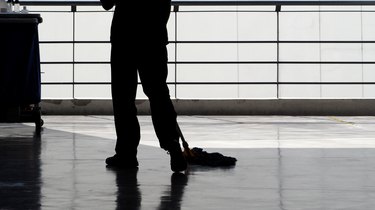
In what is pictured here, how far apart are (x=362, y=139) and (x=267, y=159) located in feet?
8.81

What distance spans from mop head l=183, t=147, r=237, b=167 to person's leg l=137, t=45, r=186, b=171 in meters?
0.42

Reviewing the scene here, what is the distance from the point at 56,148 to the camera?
24.4 feet

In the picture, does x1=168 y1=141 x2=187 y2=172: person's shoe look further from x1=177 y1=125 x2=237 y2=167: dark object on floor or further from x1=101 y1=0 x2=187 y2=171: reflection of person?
x1=177 y1=125 x2=237 y2=167: dark object on floor

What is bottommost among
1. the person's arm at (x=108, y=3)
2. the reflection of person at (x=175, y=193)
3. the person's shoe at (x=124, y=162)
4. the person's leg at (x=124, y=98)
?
the reflection of person at (x=175, y=193)

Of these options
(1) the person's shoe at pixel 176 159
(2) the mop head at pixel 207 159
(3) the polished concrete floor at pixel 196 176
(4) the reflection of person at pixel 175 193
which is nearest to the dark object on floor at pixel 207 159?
(2) the mop head at pixel 207 159

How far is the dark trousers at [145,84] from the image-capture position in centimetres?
571

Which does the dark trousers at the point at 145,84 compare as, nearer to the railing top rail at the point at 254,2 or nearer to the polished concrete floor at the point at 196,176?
the polished concrete floor at the point at 196,176

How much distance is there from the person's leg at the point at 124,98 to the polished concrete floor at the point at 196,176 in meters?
0.17

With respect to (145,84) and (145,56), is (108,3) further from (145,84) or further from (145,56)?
(145,84)

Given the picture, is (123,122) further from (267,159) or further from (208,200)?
(208,200)

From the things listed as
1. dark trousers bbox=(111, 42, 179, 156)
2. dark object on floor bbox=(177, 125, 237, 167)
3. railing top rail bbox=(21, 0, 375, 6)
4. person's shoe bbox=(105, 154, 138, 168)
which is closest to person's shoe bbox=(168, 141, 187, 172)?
dark trousers bbox=(111, 42, 179, 156)

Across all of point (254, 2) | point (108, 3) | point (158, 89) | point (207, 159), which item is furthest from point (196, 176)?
point (254, 2)

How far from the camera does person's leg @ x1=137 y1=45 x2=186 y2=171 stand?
5.70 m

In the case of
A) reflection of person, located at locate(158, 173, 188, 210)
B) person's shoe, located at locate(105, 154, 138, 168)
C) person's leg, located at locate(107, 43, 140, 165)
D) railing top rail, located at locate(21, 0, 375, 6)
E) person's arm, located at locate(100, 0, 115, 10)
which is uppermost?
railing top rail, located at locate(21, 0, 375, 6)
